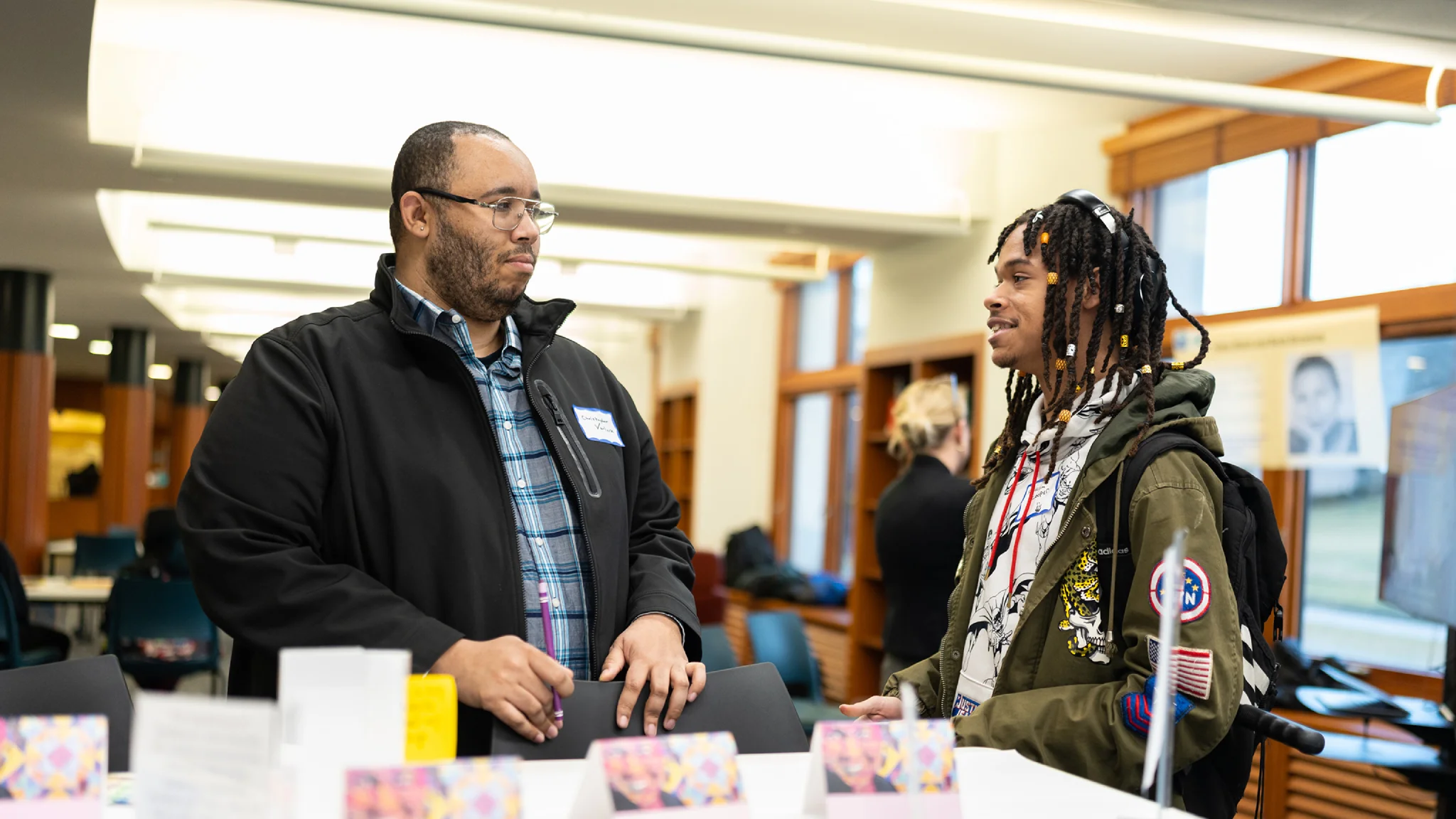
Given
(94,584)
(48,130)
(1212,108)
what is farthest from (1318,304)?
(94,584)

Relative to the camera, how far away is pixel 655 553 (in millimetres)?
2111

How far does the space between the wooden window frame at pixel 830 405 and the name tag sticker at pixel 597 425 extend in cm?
655

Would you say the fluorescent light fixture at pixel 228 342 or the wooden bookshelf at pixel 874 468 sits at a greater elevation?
the fluorescent light fixture at pixel 228 342

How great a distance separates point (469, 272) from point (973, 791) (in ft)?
3.52

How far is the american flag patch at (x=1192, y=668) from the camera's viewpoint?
5.34 ft

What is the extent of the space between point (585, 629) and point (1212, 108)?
14.2ft

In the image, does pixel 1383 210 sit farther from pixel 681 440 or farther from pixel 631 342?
pixel 631 342

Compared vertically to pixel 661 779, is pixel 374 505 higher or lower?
higher

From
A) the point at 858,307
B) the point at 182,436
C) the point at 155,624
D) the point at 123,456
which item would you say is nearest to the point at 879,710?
the point at 155,624

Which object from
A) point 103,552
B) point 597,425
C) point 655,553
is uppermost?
point 597,425

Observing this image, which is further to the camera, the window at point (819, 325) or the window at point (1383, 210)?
the window at point (819, 325)

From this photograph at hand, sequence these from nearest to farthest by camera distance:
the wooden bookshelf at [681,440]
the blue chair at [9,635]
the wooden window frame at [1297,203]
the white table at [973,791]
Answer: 1. the white table at [973,791]
2. the wooden window frame at [1297,203]
3. the blue chair at [9,635]
4. the wooden bookshelf at [681,440]

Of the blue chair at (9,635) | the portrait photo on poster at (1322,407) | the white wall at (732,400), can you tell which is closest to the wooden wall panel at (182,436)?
the white wall at (732,400)

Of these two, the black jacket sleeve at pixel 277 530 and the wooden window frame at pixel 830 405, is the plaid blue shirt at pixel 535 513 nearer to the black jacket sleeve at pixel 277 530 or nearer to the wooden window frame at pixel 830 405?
the black jacket sleeve at pixel 277 530
